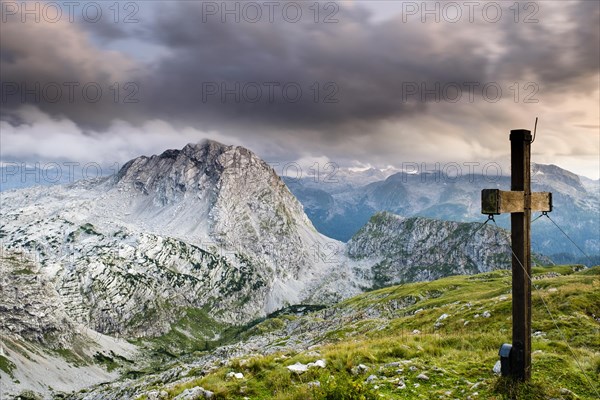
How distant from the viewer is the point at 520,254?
12.9 metres

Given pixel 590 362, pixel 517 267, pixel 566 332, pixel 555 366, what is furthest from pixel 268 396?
pixel 566 332

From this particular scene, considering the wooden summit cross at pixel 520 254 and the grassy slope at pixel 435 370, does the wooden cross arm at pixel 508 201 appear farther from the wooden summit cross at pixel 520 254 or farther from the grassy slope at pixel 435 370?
the grassy slope at pixel 435 370

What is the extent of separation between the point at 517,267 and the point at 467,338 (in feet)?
33.9

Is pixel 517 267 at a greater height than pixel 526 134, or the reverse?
pixel 526 134

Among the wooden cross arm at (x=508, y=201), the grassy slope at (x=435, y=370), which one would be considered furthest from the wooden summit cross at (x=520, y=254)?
the grassy slope at (x=435, y=370)

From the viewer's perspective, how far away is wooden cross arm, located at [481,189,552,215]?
11406mm

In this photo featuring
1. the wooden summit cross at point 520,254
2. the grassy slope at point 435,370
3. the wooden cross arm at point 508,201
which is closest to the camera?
the wooden cross arm at point 508,201

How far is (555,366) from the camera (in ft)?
47.2

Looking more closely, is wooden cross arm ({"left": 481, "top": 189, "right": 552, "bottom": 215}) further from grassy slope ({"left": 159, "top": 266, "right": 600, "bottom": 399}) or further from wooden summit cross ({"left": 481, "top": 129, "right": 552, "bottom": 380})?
grassy slope ({"left": 159, "top": 266, "right": 600, "bottom": 399})

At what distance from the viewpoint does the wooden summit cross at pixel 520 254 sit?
1259cm

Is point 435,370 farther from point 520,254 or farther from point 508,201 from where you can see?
point 508,201

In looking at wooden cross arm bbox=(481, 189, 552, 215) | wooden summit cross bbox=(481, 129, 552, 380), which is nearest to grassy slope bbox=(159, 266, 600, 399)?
wooden summit cross bbox=(481, 129, 552, 380)

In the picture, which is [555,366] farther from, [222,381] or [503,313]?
[503,313]

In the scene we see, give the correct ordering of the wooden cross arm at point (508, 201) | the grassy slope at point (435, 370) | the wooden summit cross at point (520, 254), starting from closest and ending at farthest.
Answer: the wooden cross arm at point (508, 201) → the grassy slope at point (435, 370) → the wooden summit cross at point (520, 254)
